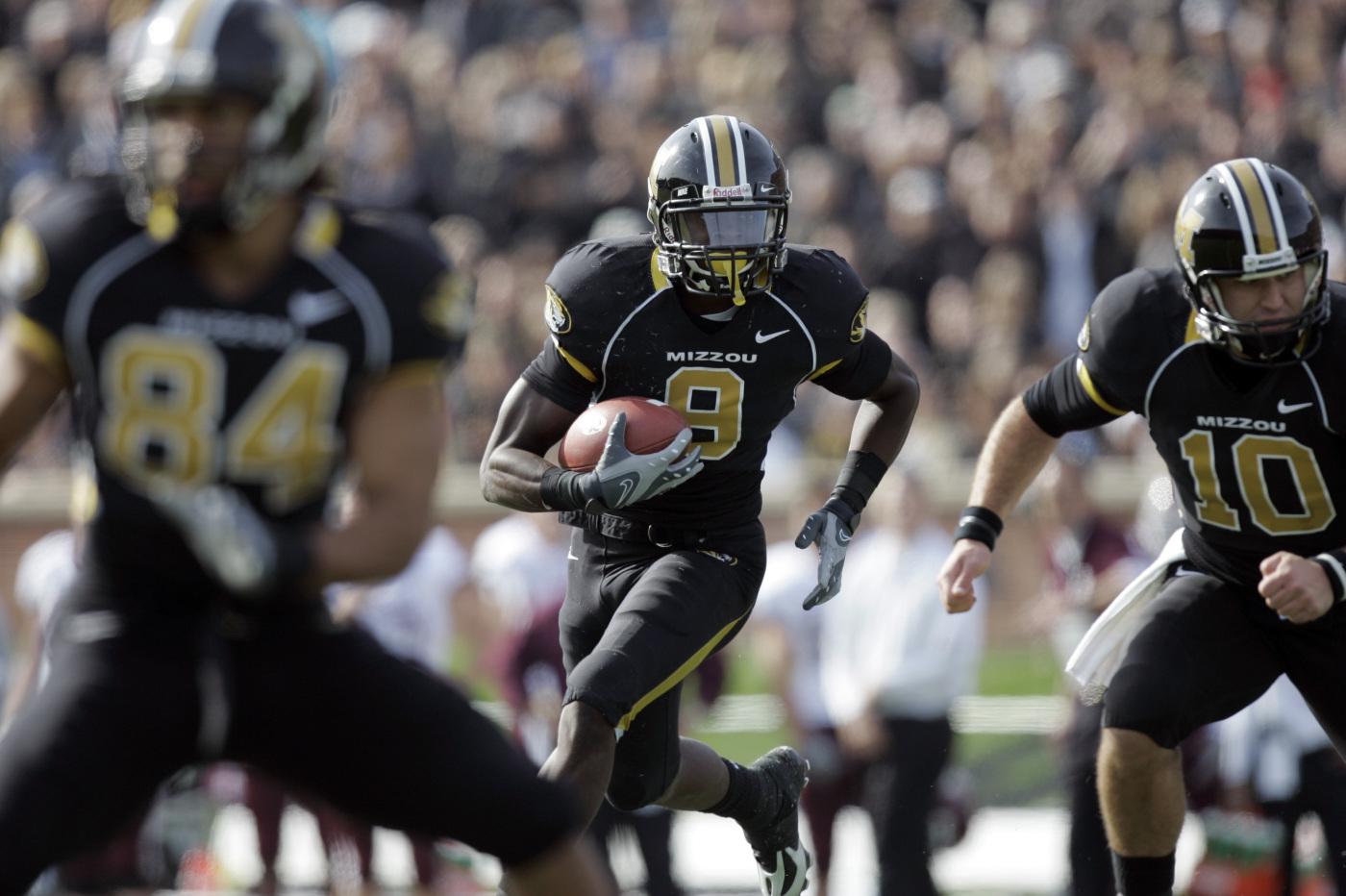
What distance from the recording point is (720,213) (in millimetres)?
5688

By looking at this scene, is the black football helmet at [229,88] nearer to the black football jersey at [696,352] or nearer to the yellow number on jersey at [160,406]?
the yellow number on jersey at [160,406]

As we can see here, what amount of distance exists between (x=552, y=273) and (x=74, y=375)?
2.11 m

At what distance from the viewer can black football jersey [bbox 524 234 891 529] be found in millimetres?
5727

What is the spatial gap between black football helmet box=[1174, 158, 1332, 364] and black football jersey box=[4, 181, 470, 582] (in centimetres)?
218

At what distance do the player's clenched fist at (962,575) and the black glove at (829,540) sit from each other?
0.96 feet

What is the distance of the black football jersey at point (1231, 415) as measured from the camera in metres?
5.38

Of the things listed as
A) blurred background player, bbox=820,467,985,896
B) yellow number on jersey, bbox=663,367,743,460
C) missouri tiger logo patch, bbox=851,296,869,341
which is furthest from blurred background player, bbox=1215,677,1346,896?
yellow number on jersey, bbox=663,367,743,460

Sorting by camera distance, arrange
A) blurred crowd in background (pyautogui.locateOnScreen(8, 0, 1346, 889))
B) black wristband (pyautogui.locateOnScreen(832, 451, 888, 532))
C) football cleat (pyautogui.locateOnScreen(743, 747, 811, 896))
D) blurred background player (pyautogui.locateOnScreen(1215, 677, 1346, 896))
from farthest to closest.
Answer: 1. blurred crowd in background (pyautogui.locateOnScreen(8, 0, 1346, 889))
2. blurred background player (pyautogui.locateOnScreen(1215, 677, 1346, 896))
3. football cleat (pyautogui.locateOnScreen(743, 747, 811, 896))
4. black wristband (pyautogui.locateOnScreen(832, 451, 888, 532))

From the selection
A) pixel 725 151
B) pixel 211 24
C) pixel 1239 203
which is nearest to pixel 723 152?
pixel 725 151

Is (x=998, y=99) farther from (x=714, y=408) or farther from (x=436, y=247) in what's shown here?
(x=436, y=247)

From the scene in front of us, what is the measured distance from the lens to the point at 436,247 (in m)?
4.03

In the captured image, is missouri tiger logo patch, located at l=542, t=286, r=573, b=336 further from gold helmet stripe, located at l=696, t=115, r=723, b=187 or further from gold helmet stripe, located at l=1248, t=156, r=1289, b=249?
gold helmet stripe, located at l=1248, t=156, r=1289, b=249

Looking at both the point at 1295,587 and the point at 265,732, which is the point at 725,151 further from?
the point at 265,732

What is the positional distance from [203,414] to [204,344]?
0.13m
